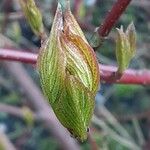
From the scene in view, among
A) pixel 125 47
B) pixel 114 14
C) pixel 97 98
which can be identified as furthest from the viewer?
pixel 97 98

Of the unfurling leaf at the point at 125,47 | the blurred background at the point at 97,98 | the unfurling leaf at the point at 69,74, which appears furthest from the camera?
the blurred background at the point at 97,98

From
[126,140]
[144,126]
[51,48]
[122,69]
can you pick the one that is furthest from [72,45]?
[144,126]

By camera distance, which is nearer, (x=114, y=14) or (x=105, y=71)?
(x=114, y=14)

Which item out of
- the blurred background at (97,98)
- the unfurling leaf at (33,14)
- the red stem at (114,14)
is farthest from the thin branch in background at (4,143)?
the red stem at (114,14)

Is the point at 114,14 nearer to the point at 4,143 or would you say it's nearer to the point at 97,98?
the point at 4,143

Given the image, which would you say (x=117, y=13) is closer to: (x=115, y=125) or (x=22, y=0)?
(x=22, y=0)

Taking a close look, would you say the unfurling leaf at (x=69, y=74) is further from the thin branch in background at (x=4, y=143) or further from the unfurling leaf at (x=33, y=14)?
the thin branch in background at (x=4, y=143)

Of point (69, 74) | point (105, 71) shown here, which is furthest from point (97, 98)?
point (69, 74)
